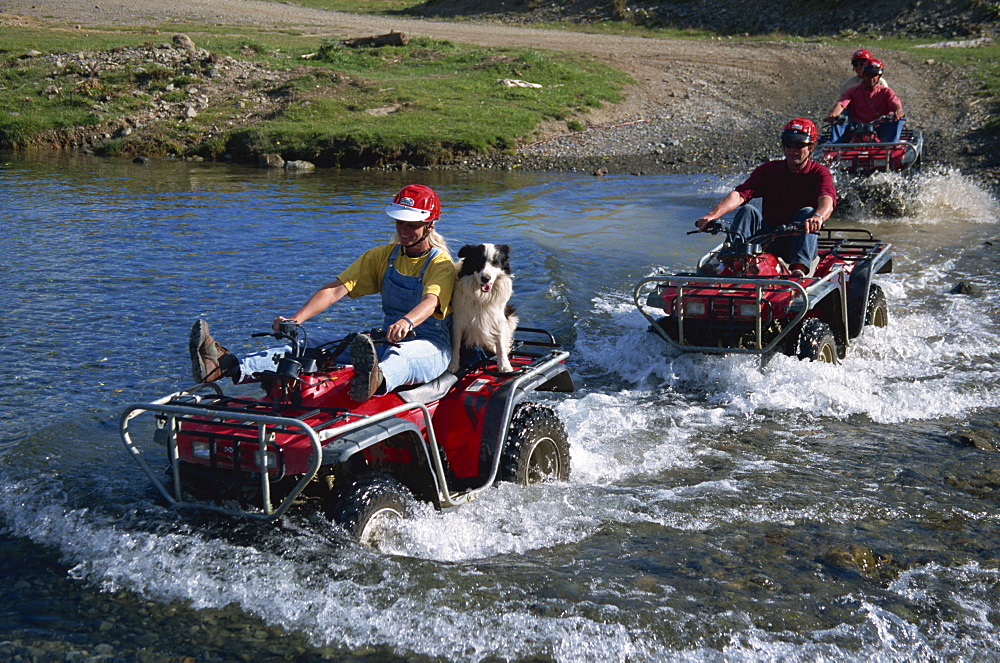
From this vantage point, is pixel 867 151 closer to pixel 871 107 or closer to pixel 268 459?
pixel 871 107

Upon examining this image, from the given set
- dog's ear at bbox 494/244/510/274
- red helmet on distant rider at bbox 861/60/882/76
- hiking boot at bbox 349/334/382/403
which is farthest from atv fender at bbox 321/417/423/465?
red helmet on distant rider at bbox 861/60/882/76

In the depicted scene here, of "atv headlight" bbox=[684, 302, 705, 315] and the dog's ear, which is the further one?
"atv headlight" bbox=[684, 302, 705, 315]

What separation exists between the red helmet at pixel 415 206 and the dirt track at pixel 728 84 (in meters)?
17.3

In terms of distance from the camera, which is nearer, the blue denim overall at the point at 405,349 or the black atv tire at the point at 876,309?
the blue denim overall at the point at 405,349

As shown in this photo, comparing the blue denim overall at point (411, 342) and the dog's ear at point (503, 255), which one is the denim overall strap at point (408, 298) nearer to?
the blue denim overall at point (411, 342)

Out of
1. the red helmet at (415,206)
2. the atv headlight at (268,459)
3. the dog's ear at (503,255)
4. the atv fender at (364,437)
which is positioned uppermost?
the red helmet at (415,206)

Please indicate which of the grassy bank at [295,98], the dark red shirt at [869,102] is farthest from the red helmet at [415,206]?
the grassy bank at [295,98]

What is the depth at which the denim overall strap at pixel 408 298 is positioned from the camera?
6289 mm

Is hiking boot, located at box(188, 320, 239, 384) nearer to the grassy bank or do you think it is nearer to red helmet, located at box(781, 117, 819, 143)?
red helmet, located at box(781, 117, 819, 143)

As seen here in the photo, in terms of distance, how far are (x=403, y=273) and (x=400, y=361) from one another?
0.82 meters

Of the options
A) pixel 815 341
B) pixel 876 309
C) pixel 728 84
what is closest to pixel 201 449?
pixel 815 341

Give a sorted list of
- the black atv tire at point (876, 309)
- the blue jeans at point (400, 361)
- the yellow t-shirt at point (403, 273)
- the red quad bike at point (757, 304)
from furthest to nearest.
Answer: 1. the black atv tire at point (876, 309)
2. the red quad bike at point (757, 304)
3. the yellow t-shirt at point (403, 273)
4. the blue jeans at point (400, 361)

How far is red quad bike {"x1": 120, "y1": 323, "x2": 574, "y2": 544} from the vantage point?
199 inches

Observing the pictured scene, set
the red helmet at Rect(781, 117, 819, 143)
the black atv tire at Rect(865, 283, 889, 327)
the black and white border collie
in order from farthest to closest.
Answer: the black atv tire at Rect(865, 283, 889, 327)
the red helmet at Rect(781, 117, 819, 143)
the black and white border collie
